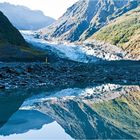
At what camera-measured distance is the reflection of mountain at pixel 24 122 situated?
2530cm

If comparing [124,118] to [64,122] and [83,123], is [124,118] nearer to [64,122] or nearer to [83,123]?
[83,123]

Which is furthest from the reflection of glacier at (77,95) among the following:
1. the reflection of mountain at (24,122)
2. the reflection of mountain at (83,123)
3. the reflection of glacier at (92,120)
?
the reflection of mountain at (24,122)

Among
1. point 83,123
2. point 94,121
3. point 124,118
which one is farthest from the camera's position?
point 124,118

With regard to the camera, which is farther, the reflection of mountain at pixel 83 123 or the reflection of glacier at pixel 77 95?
the reflection of glacier at pixel 77 95

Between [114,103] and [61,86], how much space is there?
70.3ft

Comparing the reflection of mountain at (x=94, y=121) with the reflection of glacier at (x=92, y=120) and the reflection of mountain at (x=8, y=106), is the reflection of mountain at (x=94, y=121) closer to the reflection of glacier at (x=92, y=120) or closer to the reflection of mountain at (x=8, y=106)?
the reflection of glacier at (x=92, y=120)

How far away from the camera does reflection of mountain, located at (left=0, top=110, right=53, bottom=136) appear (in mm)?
25297

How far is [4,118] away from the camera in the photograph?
98.3 feet

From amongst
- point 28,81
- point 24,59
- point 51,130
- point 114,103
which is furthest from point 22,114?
point 24,59

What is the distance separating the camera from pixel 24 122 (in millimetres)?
28562

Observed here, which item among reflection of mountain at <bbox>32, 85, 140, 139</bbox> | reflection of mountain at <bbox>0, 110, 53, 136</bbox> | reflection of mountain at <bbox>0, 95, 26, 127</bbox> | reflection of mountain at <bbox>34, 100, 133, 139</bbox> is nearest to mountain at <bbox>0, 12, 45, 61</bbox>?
reflection of mountain at <bbox>0, 95, 26, 127</bbox>

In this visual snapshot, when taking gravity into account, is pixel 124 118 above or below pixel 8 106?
above

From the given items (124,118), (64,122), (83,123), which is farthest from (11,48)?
(83,123)

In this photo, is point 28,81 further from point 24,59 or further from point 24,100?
point 24,59
